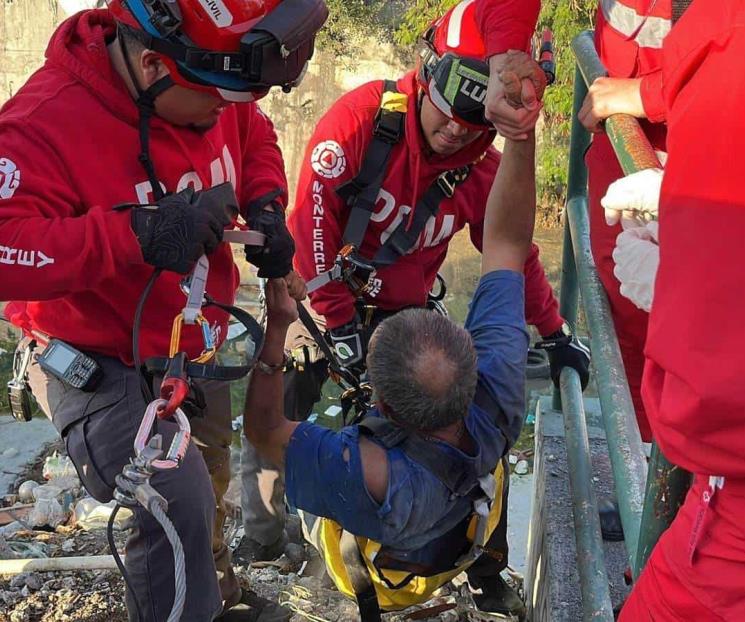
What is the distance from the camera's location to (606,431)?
5.63 feet

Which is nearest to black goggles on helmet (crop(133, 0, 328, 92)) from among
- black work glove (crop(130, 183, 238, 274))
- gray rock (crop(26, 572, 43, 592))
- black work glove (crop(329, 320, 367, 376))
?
black work glove (crop(130, 183, 238, 274))

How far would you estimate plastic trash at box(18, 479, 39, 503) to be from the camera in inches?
200

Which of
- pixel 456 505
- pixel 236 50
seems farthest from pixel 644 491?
pixel 236 50

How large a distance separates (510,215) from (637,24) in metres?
0.77

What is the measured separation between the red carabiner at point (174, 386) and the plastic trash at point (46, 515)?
2950 millimetres

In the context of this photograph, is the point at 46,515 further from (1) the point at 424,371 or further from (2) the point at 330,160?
(1) the point at 424,371

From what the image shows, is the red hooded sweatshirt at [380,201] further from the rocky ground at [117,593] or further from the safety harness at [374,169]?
the rocky ground at [117,593]

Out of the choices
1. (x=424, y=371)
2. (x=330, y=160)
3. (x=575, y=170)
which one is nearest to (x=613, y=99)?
(x=575, y=170)

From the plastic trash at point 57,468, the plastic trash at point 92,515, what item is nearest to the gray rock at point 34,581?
the plastic trash at point 92,515

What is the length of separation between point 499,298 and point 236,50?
1.04m

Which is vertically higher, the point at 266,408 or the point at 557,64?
the point at 266,408

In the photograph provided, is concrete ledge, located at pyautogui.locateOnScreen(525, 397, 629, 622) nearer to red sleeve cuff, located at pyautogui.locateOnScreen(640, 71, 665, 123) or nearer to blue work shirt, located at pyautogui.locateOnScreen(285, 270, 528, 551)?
blue work shirt, located at pyautogui.locateOnScreen(285, 270, 528, 551)

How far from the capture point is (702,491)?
1443mm

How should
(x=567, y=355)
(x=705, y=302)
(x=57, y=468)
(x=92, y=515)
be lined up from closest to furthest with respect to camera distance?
(x=705, y=302), (x=567, y=355), (x=92, y=515), (x=57, y=468)
